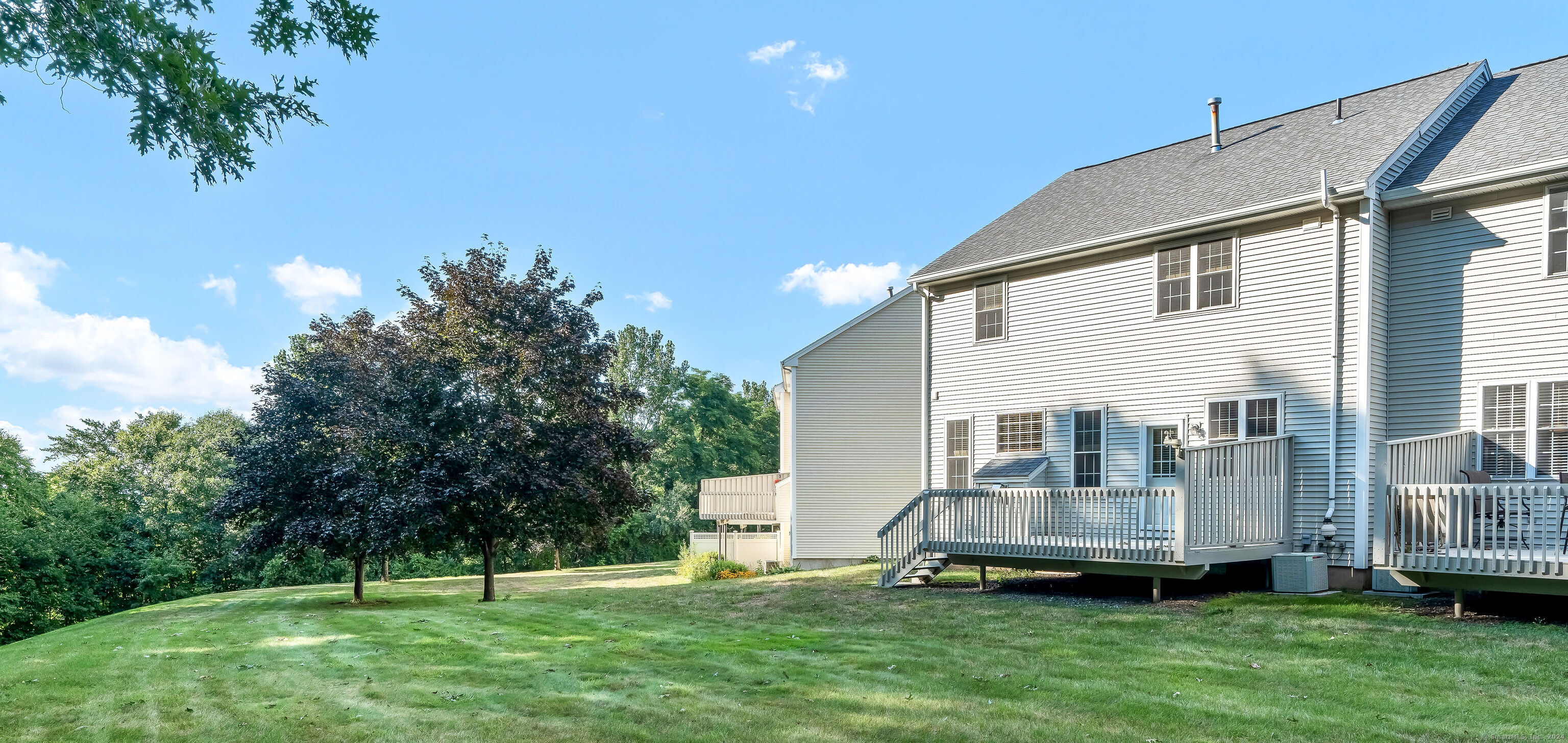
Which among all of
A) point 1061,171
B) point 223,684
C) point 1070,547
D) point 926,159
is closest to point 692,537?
point 926,159

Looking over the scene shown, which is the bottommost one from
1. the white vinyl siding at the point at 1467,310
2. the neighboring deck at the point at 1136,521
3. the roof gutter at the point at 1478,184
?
the neighboring deck at the point at 1136,521

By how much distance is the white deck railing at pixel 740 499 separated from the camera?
25.7 metres

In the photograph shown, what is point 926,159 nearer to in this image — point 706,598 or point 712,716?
point 706,598

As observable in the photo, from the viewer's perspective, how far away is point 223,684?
8016 mm

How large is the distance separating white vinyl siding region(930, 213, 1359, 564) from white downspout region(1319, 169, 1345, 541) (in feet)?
0.26

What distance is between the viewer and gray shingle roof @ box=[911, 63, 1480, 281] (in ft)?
45.2

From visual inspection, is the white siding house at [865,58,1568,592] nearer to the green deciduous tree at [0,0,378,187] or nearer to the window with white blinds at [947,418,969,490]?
the window with white blinds at [947,418,969,490]

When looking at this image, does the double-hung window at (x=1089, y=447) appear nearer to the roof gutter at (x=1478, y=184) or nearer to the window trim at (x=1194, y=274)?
the window trim at (x=1194, y=274)

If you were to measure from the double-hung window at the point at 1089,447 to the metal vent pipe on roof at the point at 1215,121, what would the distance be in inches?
218

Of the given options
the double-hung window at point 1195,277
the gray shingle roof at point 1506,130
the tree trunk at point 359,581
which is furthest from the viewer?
the tree trunk at point 359,581

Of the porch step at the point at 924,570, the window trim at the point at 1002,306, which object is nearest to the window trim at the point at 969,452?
the window trim at the point at 1002,306

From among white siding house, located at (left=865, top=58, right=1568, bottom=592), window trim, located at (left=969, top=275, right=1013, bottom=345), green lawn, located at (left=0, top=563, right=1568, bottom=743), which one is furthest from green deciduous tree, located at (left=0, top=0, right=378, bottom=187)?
window trim, located at (left=969, top=275, right=1013, bottom=345)

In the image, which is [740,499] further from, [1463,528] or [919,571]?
[1463,528]

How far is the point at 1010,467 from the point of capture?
1609 centimetres
